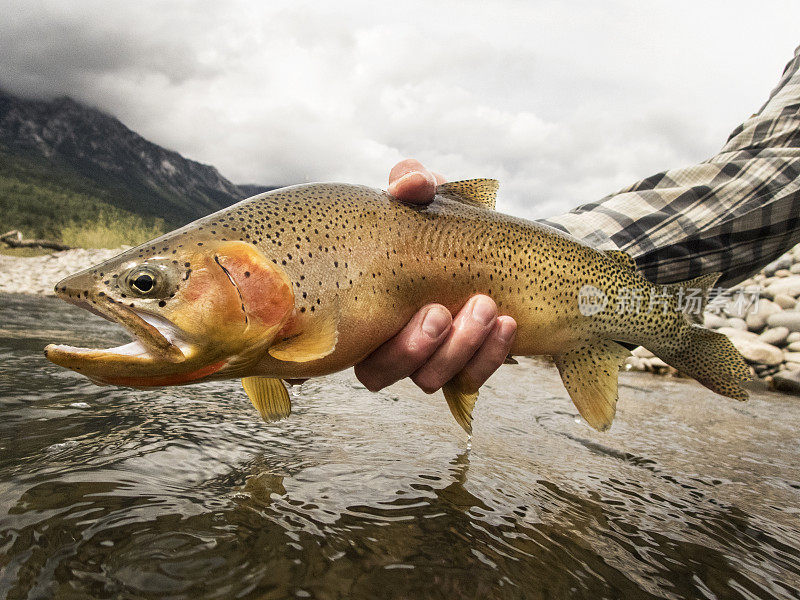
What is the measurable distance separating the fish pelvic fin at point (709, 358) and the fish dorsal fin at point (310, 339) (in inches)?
82.3

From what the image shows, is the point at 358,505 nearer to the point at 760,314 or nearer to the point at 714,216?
the point at 714,216

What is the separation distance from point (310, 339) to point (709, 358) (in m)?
2.46

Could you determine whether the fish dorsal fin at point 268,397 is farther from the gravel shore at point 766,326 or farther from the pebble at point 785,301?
the pebble at point 785,301

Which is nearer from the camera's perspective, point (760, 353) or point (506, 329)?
point (506, 329)

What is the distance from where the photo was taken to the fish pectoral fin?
286 centimetres

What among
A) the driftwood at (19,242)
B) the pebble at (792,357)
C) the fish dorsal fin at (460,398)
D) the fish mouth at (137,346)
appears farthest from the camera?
the driftwood at (19,242)

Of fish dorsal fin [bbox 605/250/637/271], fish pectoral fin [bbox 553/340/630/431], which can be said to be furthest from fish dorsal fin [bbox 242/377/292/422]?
fish dorsal fin [bbox 605/250/637/271]

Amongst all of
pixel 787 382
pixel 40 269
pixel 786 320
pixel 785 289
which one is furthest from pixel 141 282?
pixel 40 269

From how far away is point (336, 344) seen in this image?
2.10 meters

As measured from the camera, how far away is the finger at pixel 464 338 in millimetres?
2332

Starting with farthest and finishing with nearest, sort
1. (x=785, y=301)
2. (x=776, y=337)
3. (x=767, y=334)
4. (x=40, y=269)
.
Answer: (x=40, y=269) → (x=785, y=301) → (x=767, y=334) → (x=776, y=337)

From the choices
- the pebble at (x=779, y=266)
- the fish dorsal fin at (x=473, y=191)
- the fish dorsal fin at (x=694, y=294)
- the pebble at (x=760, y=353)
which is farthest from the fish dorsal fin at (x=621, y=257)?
the pebble at (x=779, y=266)

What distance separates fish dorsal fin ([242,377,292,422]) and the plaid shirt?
97.5 inches

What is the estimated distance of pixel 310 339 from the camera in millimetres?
1997
